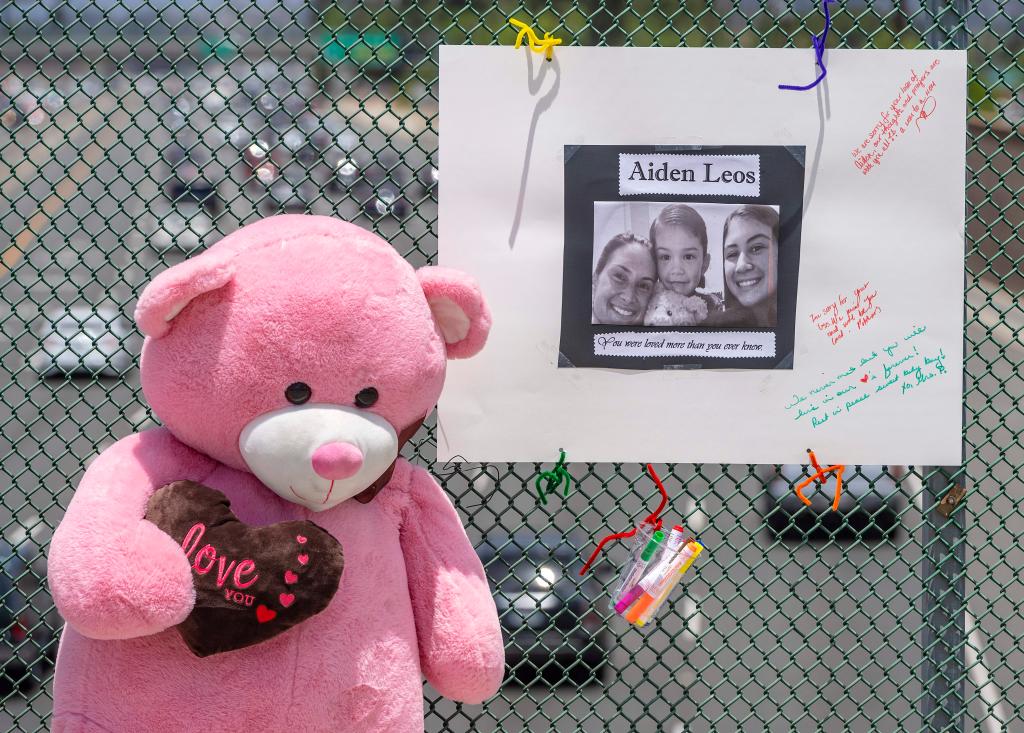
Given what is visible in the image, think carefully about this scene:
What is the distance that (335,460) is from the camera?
1663mm

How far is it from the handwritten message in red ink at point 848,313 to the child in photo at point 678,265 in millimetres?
266

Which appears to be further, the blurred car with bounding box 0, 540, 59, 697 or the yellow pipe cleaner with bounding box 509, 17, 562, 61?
the blurred car with bounding box 0, 540, 59, 697

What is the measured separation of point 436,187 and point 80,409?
12.9 m

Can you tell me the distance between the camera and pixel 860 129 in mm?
2361

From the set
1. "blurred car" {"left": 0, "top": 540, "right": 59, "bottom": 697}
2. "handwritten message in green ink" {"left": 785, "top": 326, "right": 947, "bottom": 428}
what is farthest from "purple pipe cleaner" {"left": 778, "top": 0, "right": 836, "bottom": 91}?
"blurred car" {"left": 0, "top": 540, "right": 59, "bottom": 697}

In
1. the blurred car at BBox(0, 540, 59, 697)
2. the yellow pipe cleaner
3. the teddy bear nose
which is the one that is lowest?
the blurred car at BBox(0, 540, 59, 697)

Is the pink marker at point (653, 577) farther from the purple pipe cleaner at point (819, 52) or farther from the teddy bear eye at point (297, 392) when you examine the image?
the purple pipe cleaner at point (819, 52)

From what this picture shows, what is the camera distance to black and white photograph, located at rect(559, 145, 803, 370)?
91.0 inches

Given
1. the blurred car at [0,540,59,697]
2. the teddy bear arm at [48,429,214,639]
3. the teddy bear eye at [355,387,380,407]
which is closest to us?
the teddy bear arm at [48,429,214,639]

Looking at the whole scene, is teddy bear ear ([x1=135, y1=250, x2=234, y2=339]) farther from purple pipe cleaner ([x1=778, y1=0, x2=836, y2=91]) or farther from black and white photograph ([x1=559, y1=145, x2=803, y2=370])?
purple pipe cleaner ([x1=778, y1=0, x2=836, y2=91])

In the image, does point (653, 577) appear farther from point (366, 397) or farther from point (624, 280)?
point (366, 397)

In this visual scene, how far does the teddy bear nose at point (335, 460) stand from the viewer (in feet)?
5.46

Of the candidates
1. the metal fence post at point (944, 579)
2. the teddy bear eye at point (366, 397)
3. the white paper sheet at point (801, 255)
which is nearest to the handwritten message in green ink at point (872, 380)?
the white paper sheet at point (801, 255)

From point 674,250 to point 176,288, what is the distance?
3.66 ft
